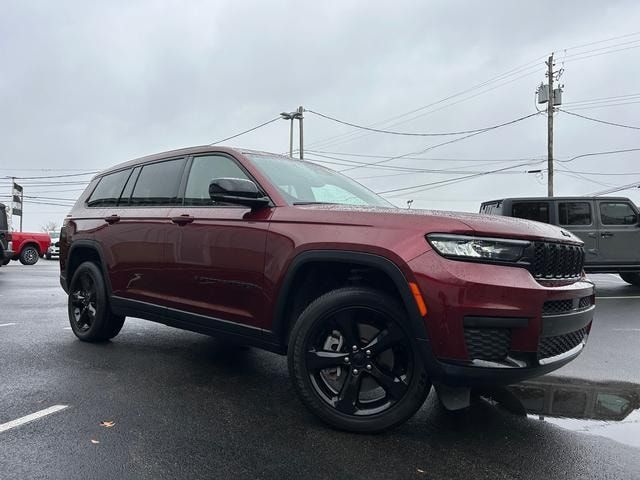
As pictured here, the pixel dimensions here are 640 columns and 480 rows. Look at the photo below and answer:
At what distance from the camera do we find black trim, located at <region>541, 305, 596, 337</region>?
270 centimetres

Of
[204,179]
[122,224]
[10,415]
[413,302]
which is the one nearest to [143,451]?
[10,415]

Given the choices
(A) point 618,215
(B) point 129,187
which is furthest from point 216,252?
(A) point 618,215

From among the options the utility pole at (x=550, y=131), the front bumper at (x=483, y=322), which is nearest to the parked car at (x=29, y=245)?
the front bumper at (x=483, y=322)

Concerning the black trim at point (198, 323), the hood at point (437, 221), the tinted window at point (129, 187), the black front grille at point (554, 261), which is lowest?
the black trim at point (198, 323)

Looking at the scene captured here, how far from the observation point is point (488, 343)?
2650mm

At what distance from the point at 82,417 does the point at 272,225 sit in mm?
1735

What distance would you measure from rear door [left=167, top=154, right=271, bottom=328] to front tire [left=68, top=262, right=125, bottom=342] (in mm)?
1339

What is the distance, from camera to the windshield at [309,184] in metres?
3.76

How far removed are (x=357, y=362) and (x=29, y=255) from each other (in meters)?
20.9

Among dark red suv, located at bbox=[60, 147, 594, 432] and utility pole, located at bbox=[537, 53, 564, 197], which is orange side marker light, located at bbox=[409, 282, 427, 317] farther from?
utility pole, located at bbox=[537, 53, 564, 197]

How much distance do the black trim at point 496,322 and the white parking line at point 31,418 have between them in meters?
2.71

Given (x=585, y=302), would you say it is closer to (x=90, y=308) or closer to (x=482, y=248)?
(x=482, y=248)

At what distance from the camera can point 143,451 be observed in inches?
109

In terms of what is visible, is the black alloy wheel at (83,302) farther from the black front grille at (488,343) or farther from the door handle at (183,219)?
the black front grille at (488,343)
